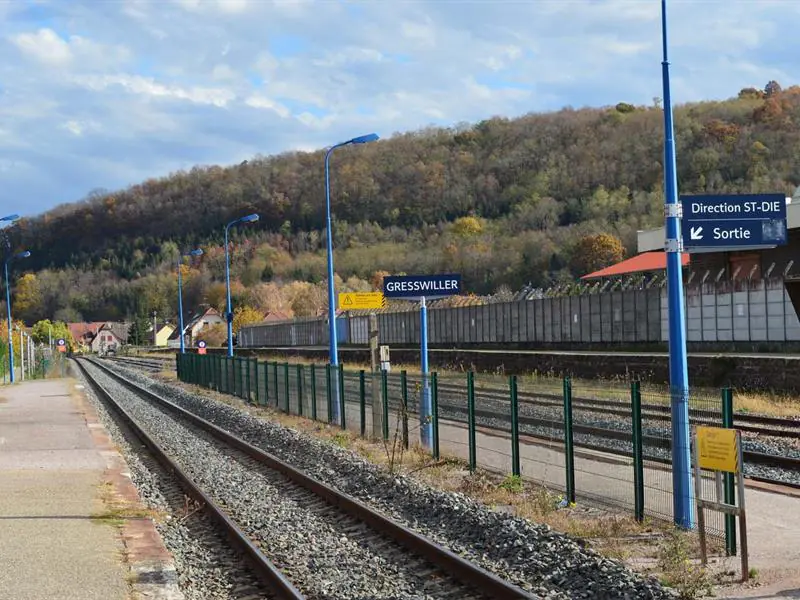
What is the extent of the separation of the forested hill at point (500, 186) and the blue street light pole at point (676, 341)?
110 m

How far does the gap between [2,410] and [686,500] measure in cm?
A: 2969

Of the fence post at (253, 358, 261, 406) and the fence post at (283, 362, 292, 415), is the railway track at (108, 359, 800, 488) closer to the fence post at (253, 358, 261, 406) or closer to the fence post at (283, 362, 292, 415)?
the fence post at (283, 362, 292, 415)

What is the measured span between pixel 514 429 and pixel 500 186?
166 metres

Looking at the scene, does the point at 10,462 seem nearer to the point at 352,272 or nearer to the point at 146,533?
the point at 146,533

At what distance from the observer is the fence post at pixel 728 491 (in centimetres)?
998

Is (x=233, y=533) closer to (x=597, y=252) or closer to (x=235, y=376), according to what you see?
(x=235, y=376)

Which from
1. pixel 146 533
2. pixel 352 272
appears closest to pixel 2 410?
pixel 146 533

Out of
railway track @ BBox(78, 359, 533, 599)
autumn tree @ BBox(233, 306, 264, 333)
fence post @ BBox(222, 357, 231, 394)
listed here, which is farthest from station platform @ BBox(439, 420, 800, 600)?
autumn tree @ BBox(233, 306, 264, 333)

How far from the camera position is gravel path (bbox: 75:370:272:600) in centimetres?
980

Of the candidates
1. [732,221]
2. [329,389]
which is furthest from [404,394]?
[732,221]

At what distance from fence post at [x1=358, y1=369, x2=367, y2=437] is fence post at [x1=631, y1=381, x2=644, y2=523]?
10.2m

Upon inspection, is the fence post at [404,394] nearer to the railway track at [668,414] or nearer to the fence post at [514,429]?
the railway track at [668,414]

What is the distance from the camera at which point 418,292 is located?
20.4 metres

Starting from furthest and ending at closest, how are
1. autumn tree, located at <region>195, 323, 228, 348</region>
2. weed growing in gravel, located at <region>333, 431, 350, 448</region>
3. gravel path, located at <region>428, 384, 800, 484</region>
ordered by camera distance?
autumn tree, located at <region>195, 323, 228, 348</region>
weed growing in gravel, located at <region>333, 431, 350, 448</region>
gravel path, located at <region>428, 384, 800, 484</region>
